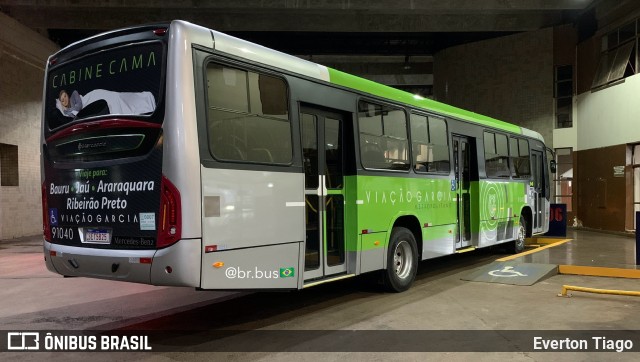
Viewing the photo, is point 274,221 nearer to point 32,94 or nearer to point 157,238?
point 157,238

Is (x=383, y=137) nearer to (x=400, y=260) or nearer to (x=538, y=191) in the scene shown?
Answer: (x=400, y=260)

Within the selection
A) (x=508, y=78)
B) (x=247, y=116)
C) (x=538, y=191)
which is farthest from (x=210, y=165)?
(x=508, y=78)

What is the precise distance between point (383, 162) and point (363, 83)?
123 cm

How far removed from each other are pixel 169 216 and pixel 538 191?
11.8 m

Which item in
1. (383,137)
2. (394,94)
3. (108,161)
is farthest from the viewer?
(394,94)

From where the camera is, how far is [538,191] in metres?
13.8

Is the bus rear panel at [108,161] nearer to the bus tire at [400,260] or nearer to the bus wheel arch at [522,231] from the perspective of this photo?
the bus tire at [400,260]

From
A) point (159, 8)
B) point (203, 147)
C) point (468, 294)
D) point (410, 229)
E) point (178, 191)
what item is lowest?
point (468, 294)

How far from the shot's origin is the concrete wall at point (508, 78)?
70.0 feet

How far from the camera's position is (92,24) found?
17.2 m

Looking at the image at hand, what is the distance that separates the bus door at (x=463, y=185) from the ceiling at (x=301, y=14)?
27.6 feet

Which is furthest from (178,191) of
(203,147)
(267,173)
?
(267,173)

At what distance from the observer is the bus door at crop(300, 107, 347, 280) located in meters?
6.26

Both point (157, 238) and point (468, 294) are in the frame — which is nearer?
point (157, 238)
